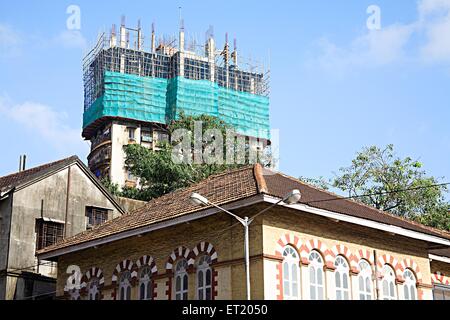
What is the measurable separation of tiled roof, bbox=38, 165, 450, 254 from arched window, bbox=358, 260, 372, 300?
67.8 inches

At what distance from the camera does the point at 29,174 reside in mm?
38219

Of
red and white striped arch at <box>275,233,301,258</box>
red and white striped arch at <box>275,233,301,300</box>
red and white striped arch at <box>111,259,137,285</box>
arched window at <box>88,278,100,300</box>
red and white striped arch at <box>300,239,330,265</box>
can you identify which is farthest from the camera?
arched window at <box>88,278,100,300</box>

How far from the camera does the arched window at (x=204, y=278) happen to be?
24.4 meters

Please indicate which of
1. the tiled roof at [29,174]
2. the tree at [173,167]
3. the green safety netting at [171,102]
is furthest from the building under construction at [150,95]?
the tiled roof at [29,174]

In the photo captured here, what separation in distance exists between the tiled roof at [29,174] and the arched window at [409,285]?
18098 mm

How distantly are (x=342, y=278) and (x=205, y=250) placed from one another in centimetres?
488

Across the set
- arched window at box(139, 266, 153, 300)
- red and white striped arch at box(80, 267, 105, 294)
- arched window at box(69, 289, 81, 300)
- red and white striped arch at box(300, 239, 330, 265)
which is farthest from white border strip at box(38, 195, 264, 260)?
red and white striped arch at box(300, 239, 330, 265)

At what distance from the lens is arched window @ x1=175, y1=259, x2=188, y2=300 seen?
25.3 metres

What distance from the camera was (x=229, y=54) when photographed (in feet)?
347

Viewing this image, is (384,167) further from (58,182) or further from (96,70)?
(96,70)

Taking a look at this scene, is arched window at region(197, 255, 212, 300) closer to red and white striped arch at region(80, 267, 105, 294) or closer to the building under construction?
red and white striped arch at region(80, 267, 105, 294)

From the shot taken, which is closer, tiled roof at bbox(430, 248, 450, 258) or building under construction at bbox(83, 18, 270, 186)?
tiled roof at bbox(430, 248, 450, 258)

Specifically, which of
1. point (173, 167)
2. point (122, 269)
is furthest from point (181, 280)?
point (173, 167)
